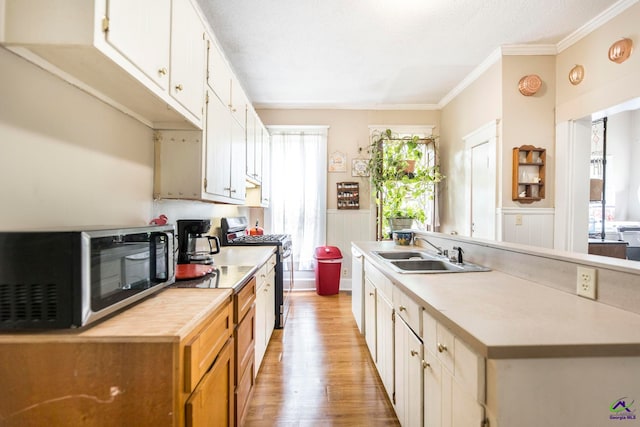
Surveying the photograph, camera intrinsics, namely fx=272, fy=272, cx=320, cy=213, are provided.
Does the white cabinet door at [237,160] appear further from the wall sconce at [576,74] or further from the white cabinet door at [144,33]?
the wall sconce at [576,74]

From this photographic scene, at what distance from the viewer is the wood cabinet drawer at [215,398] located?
867mm

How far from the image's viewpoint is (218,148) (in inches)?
79.5

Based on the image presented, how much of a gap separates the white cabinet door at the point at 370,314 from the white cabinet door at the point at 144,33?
1.89 m

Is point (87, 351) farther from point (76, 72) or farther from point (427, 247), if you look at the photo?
point (427, 247)

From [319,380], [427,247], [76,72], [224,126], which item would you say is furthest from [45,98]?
[427,247]

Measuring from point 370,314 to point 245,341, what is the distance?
1.07 meters

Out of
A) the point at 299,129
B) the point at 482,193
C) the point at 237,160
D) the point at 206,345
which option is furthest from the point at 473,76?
the point at 206,345

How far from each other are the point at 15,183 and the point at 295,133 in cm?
358

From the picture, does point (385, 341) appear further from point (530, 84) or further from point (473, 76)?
point (473, 76)

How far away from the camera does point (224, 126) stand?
7.03ft

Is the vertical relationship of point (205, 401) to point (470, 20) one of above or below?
below

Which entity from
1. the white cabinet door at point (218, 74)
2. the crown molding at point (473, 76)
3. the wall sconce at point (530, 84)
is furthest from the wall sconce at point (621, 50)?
the white cabinet door at point (218, 74)

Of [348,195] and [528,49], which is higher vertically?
[528,49]

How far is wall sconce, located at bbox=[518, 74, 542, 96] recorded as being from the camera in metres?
2.89
